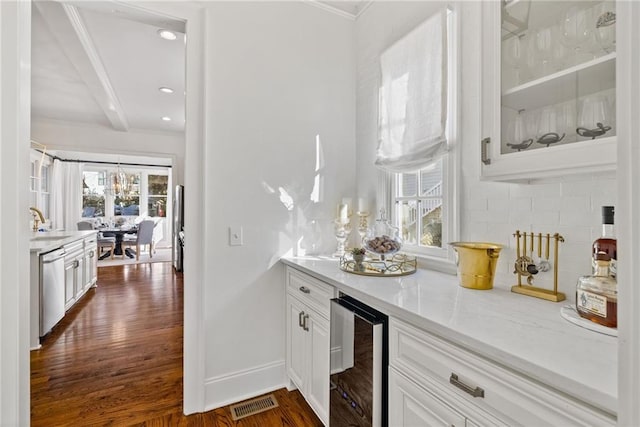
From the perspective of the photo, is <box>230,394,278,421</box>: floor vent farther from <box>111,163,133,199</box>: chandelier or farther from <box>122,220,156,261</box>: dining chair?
<box>111,163,133,199</box>: chandelier

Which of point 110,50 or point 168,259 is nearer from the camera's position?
point 110,50

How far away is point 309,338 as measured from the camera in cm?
178

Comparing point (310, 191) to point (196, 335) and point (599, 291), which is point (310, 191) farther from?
point (599, 291)

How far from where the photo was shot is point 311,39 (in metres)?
2.29

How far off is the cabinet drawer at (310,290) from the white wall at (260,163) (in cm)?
16

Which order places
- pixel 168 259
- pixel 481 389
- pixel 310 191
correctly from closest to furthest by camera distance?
pixel 481 389
pixel 310 191
pixel 168 259

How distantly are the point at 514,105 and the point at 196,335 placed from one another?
2038 mm

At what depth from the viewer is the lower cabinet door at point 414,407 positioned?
0.96 meters

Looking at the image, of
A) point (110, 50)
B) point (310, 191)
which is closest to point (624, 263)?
point (310, 191)

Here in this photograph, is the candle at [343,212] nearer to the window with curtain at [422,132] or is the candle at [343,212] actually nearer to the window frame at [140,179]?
the window with curtain at [422,132]

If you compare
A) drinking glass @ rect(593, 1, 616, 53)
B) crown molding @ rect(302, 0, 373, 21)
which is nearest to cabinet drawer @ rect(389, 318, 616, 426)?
drinking glass @ rect(593, 1, 616, 53)

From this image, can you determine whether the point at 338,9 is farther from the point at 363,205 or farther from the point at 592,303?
the point at 592,303

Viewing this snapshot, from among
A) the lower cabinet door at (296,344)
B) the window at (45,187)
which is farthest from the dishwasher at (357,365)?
the window at (45,187)

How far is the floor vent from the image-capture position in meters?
1.87
